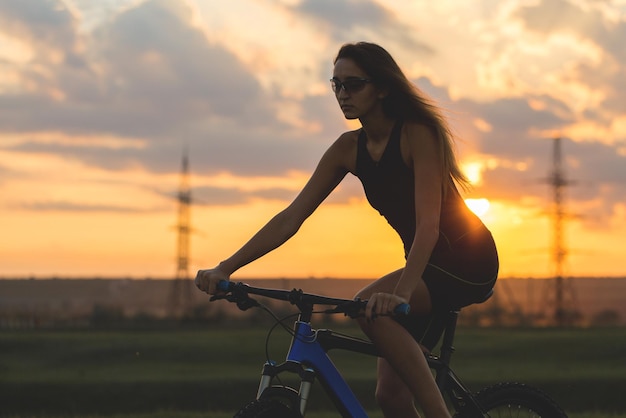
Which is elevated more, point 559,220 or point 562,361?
point 559,220

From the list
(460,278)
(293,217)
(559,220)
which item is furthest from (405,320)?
(559,220)

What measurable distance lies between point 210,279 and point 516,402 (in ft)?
6.64

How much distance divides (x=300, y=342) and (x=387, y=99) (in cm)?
117

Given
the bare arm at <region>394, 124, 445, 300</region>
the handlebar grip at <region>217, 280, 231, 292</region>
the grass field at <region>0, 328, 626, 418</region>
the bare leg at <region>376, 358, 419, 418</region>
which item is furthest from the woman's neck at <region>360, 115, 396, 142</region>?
the grass field at <region>0, 328, 626, 418</region>

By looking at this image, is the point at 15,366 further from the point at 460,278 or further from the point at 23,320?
the point at 23,320

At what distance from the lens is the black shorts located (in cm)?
532

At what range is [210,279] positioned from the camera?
5.29 metres

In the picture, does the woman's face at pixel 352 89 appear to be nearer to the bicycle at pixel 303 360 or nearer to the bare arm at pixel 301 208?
the bare arm at pixel 301 208

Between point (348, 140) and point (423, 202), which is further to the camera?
point (348, 140)

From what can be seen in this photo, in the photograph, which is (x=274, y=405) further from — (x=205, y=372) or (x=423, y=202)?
(x=205, y=372)

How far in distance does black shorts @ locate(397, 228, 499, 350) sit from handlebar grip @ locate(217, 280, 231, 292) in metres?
0.81

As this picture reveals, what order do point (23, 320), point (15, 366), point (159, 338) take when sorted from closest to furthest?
1. point (15, 366)
2. point (159, 338)
3. point (23, 320)

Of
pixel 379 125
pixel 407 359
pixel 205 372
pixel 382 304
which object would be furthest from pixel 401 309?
pixel 205 372

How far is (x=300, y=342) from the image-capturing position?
16.5ft
